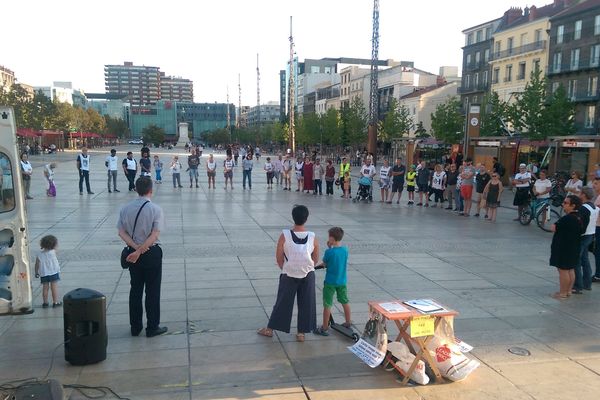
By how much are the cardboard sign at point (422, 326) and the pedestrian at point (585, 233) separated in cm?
389

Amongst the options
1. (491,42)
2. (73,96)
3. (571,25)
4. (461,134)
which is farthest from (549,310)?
(73,96)

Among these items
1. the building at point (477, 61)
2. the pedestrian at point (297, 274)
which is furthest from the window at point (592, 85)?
the pedestrian at point (297, 274)

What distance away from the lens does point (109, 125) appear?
13550 cm

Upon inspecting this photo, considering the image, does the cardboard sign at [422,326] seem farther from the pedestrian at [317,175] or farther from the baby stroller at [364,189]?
the pedestrian at [317,175]

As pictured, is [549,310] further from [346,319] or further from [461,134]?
[461,134]

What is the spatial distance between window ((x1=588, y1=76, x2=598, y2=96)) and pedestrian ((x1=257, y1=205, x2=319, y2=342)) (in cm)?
5018

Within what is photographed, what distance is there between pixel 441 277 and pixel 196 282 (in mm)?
3893

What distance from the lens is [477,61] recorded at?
216 feet

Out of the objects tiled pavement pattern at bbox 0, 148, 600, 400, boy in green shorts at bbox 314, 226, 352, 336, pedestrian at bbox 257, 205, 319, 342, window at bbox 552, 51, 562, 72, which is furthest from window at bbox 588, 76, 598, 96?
pedestrian at bbox 257, 205, 319, 342

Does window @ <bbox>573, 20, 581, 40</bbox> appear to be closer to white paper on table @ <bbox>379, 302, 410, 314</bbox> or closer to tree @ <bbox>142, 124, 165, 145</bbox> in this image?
white paper on table @ <bbox>379, 302, 410, 314</bbox>

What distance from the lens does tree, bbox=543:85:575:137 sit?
3139cm

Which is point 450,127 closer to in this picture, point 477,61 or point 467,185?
point 477,61

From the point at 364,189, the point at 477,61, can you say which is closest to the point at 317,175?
the point at 364,189

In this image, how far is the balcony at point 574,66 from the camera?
46.8 m
